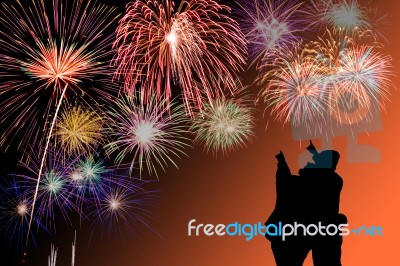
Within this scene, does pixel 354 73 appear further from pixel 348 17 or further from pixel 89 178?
pixel 89 178

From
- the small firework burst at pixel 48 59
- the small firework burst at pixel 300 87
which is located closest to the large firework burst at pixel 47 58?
the small firework burst at pixel 48 59

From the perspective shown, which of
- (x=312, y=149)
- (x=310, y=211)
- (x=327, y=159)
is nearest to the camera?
(x=310, y=211)

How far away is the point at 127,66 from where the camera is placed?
8805 millimetres

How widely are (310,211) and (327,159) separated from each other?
77 centimetres

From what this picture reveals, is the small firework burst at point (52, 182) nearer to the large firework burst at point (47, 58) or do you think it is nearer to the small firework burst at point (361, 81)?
the large firework burst at point (47, 58)

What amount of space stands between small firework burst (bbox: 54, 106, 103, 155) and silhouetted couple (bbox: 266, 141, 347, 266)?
12.1ft

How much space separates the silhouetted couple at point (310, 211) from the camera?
7.00 m

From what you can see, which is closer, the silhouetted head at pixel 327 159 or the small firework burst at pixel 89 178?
the silhouetted head at pixel 327 159

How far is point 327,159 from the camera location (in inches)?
293

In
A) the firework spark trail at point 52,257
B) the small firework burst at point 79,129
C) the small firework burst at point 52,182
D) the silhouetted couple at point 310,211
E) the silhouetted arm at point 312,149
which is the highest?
the small firework burst at point 79,129

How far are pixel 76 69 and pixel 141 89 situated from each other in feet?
3.58

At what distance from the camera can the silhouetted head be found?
290 inches

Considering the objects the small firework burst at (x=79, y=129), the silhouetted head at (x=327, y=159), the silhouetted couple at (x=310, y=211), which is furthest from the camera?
the small firework burst at (x=79, y=129)

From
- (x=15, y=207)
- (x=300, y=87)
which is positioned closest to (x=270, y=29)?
(x=300, y=87)
